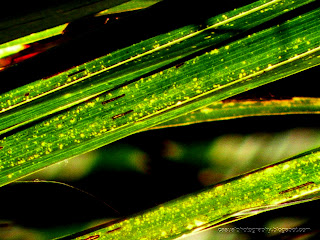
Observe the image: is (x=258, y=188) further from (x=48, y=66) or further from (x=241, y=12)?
(x=48, y=66)

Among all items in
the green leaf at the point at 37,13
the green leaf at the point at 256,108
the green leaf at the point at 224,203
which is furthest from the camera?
the green leaf at the point at 256,108

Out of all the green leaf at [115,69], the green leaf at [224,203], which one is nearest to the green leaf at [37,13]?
the green leaf at [115,69]

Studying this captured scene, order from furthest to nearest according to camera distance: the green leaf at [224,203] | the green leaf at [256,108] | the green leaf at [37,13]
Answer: the green leaf at [256,108], the green leaf at [224,203], the green leaf at [37,13]

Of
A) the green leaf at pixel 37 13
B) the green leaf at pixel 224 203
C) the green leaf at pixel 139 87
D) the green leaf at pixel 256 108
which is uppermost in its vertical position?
the green leaf at pixel 256 108

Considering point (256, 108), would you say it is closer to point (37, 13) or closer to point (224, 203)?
point (224, 203)

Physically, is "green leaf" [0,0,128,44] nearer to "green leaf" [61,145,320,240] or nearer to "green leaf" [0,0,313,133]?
"green leaf" [0,0,313,133]

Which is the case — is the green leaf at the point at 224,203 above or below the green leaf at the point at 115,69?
below

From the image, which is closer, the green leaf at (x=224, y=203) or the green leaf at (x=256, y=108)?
the green leaf at (x=224, y=203)

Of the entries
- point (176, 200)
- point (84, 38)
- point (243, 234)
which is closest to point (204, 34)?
point (84, 38)

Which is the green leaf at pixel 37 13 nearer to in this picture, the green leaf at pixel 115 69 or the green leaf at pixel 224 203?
the green leaf at pixel 115 69

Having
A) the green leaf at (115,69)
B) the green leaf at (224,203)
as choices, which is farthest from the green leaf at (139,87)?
the green leaf at (224,203)
